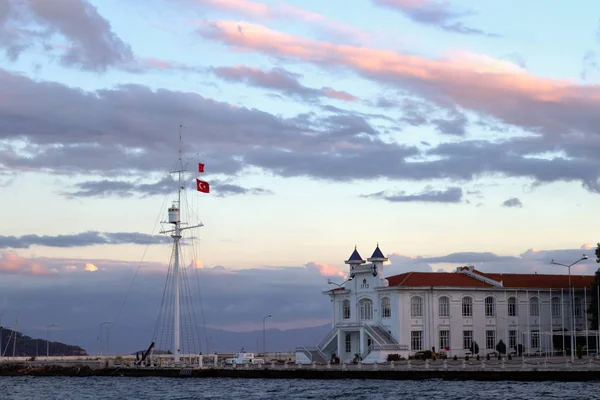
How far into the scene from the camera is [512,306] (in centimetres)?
12600

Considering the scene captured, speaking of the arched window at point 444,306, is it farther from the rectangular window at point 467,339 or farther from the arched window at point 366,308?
the arched window at point 366,308

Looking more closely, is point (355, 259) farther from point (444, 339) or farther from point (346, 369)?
point (346, 369)

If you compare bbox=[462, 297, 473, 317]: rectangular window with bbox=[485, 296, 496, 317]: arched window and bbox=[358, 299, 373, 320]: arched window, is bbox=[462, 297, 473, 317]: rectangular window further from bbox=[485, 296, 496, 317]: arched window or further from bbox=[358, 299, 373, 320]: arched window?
bbox=[358, 299, 373, 320]: arched window

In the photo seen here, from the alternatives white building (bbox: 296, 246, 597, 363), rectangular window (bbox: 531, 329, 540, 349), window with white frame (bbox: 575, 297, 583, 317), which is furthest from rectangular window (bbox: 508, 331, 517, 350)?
window with white frame (bbox: 575, 297, 583, 317)

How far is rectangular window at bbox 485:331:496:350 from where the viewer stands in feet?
404

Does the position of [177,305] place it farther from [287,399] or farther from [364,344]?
[287,399]

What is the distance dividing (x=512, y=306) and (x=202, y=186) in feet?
135

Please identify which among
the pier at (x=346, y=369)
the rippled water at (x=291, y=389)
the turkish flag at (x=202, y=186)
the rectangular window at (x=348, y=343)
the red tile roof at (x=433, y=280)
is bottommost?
the rippled water at (x=291, y=389)

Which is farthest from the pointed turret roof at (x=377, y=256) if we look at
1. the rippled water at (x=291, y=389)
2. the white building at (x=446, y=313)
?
the rippled water at (x=291, y=389)

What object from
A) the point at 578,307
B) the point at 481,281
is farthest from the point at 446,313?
the point at 578,307

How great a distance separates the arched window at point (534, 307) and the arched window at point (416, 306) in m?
16.1

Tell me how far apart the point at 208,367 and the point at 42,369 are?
3001 cm

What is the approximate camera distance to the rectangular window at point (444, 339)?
394ft

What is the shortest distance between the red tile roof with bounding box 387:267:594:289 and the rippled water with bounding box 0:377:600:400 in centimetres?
2485
